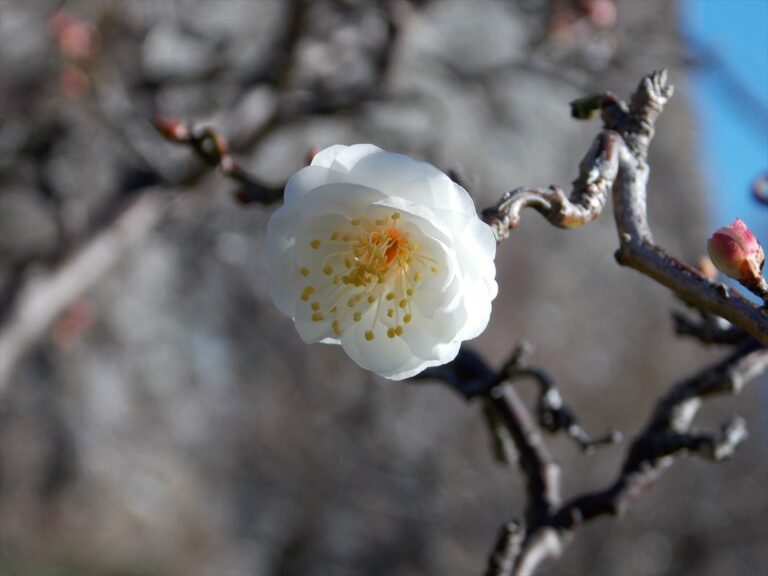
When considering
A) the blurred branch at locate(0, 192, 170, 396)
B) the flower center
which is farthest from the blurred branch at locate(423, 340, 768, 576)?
the blurred branch at locate(0, 192, 170, 396)

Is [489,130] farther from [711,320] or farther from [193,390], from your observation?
[711,320]

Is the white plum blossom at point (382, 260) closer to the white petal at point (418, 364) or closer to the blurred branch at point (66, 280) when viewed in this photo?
the white petal at point (418, 364)

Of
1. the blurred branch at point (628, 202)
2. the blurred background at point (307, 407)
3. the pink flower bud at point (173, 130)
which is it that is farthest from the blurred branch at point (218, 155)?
the blurred background at point (307, 407)

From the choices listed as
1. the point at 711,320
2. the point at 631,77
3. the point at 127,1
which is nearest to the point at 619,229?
the point at 711,320

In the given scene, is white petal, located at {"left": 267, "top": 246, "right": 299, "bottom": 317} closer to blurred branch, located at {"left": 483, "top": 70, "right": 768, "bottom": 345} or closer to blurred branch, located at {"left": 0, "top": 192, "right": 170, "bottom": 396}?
blurred branch, located at {"left": 483, "top": 70, "right": 768, "bottom": 345}

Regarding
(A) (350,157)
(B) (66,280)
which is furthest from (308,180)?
(B) (66,280)

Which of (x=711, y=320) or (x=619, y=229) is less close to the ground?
(x=619, y=229)
